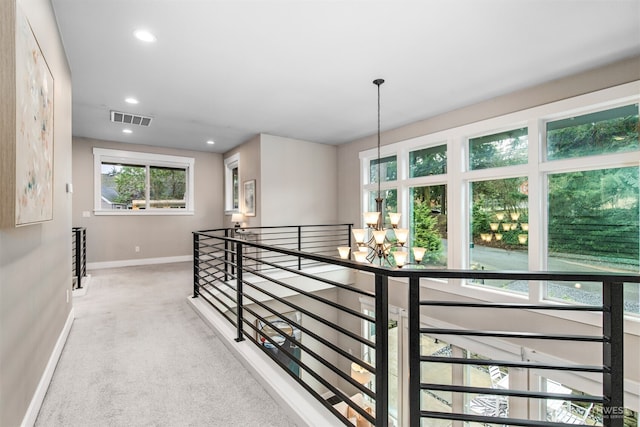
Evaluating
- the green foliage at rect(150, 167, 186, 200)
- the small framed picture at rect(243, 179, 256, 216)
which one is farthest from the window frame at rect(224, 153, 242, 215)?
the small framed picture at rect(243, 179, 256, 216)

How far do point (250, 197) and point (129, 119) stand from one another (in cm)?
240

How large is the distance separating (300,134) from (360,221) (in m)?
2.10

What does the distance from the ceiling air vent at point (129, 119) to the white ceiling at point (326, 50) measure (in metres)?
0.20

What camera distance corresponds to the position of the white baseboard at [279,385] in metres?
1.64

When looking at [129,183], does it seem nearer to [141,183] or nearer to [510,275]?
[141,183]

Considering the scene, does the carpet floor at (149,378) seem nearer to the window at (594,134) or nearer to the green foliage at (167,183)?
the green foliage at (167,183)

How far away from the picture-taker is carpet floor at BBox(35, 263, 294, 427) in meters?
1.74

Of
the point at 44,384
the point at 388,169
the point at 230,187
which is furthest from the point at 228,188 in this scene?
the point at 44,384

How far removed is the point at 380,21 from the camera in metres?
→ 2.40

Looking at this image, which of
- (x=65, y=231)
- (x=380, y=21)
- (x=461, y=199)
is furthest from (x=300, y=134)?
(x=65, y=231)

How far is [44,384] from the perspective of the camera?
191 centimetres

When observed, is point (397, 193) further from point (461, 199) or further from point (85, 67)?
point (85, 67)

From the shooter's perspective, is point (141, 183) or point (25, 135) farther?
point (141, 183)

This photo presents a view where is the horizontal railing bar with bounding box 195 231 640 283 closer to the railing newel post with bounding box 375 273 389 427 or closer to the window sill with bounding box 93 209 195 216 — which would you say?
the railing newel post with bounding box 375 273 389 427
